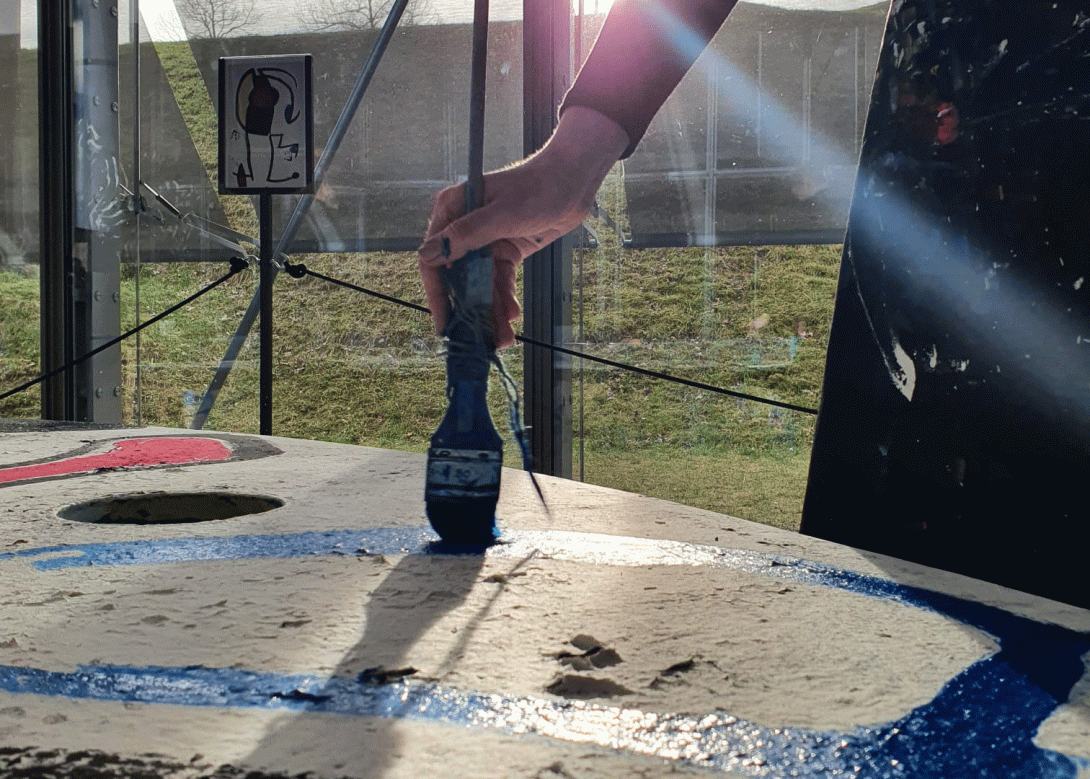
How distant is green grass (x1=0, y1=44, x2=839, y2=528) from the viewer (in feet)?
9.07

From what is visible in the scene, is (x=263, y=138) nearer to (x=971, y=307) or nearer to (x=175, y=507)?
(x=175, y=507)

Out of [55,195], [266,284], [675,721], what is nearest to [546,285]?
[266,284]

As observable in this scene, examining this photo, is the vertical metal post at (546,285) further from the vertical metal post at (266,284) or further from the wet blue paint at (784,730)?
the wet blue paint at (784,730)

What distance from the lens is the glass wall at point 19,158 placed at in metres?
3.32

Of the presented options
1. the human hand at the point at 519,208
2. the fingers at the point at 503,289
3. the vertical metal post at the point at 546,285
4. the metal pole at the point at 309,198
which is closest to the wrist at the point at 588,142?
the human hand at the point at 519,208

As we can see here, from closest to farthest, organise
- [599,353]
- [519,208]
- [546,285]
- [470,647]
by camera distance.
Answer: [470,647], [519,208], [546,285], [599,353]

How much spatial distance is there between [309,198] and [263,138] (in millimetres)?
357

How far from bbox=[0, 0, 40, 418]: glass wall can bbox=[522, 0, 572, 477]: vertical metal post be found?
172cm

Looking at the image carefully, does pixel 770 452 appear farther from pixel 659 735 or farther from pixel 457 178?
pixel 659 735

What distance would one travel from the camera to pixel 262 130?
254 cm

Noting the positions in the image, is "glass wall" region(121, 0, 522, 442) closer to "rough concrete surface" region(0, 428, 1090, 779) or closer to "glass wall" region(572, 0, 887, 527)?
"glass wall" region(572, 0, 887, 527)

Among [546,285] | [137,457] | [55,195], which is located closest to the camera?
[137,457]

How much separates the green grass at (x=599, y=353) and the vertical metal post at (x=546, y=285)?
6cm

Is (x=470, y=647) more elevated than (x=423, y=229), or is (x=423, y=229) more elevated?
(x=423, y=229)
